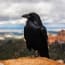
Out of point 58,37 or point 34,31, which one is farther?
point 58,37

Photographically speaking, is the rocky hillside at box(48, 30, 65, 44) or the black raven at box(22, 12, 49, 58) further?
the rocky hillside at box(48, 30, 65, 44)

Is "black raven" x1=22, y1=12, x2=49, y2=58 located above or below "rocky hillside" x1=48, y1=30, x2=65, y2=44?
above

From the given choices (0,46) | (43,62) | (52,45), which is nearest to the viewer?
(43,62)

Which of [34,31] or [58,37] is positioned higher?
[34,31]

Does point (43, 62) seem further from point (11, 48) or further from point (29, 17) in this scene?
point (11, 48)

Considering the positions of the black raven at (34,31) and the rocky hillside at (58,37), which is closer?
the black raven at (34,31)

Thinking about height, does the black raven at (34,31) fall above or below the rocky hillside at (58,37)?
above

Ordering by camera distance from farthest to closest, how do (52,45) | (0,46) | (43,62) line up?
1. (0,46)
2. (52,45)
3. (43,62)

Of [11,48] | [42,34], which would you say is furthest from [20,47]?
[42,34]

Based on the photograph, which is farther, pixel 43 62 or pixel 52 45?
pixel 52 45

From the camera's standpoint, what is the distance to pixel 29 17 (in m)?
9.66

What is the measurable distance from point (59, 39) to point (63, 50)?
1.78m

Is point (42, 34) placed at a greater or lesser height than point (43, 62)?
greater

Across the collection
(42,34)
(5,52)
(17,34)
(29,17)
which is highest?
(29,17)
